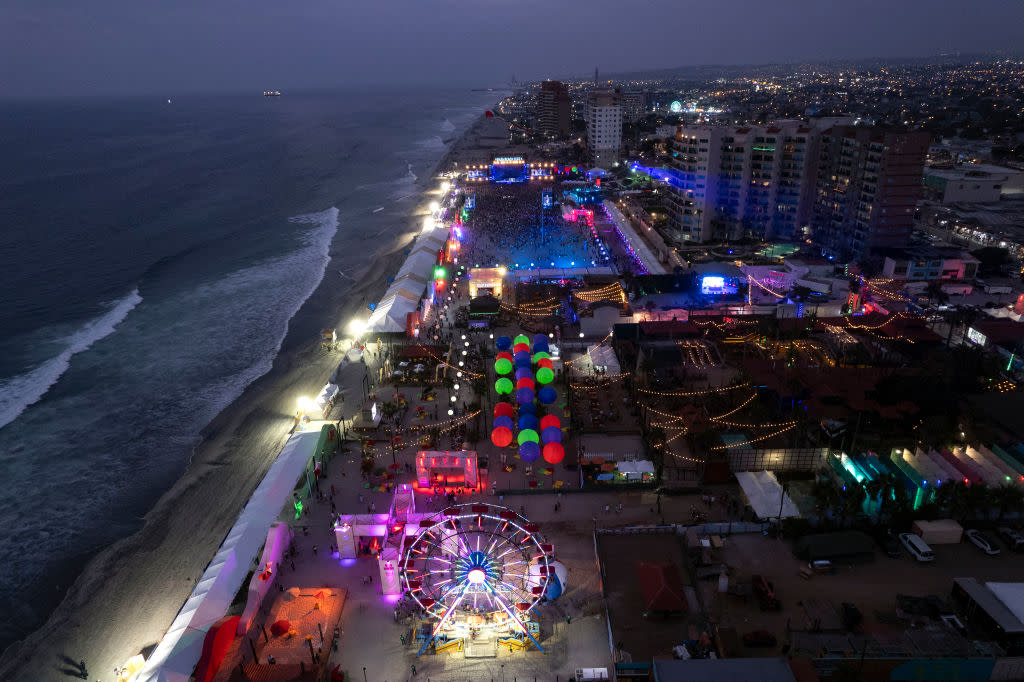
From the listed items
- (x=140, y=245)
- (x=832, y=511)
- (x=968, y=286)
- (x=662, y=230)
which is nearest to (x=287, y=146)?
(x=140, y=245)

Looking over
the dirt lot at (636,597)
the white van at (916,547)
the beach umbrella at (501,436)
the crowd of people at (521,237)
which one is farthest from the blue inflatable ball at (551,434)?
the crowd of people at (521,237)

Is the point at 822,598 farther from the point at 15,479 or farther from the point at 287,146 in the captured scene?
the point at 287,146

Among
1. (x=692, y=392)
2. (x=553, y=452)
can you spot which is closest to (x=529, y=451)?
(x=553, y=452)

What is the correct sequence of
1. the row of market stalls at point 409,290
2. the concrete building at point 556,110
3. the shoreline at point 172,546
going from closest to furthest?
1. the shoreline at point 172,546
2. the row of market stalls at point 409,290
3. the concrete building at point 556,110

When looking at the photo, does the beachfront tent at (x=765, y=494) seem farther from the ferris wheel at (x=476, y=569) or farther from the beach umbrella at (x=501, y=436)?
the beach umbrella at (x=501, y=436)

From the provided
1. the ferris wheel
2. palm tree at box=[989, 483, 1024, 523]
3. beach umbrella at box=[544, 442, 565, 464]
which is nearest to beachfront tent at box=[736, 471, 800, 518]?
palm tree at box=[989, 483, 1024, 523]

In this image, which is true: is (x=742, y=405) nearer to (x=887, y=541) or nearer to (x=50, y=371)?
(x=887, y=541)

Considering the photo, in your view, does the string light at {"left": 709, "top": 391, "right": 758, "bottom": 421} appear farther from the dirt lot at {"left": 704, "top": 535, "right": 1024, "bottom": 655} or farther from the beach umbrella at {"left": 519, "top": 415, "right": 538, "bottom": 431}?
the beach umbrella at {"left": 519, "top": 415, "right": 538, "bottom": 431}
